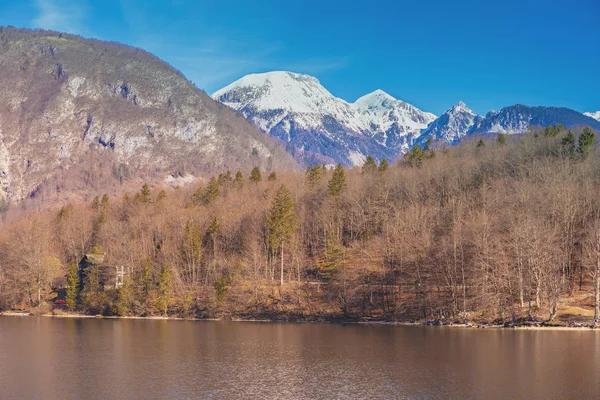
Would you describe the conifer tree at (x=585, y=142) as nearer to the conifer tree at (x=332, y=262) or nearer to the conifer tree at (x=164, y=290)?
the conifer tree at (x=332, y=262)

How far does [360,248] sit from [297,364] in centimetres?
5754

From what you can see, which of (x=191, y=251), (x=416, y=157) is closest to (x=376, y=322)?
(x=191, y=251)

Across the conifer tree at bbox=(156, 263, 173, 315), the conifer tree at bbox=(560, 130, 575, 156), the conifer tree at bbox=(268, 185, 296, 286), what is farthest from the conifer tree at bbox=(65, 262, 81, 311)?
the conifer tree at bbox=(560, 130, 575, 156)

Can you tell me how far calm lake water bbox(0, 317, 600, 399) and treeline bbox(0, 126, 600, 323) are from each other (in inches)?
514

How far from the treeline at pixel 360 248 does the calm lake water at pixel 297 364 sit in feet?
42.8

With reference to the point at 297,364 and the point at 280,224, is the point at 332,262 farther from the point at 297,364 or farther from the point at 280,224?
the point at 297,364

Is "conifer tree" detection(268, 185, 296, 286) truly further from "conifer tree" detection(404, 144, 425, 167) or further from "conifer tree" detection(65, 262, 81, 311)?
"conifer tree" detection(404, 144, 425, 167)

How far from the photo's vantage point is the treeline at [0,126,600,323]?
275 ft

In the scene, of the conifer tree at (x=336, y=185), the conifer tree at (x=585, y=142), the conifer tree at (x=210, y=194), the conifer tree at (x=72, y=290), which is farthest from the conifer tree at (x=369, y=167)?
the conifer tree at (x=72, y=290)

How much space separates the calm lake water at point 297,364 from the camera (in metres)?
41.1

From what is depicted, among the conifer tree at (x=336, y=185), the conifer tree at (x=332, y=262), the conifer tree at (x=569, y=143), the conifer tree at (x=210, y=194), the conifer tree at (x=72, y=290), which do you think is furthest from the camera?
the conifer tree at (x=210, y=194)

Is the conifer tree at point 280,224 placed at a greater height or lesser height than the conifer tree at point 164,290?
greater

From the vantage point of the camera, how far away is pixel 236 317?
93.8m

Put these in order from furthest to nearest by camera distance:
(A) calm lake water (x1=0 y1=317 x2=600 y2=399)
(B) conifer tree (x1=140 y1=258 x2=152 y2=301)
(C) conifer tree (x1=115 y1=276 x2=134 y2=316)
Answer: (B) conifer tree (x1=140 y1=258 x2=152 y2=301)
(C) conifer tree (x1=115 y1=276 x2=134 y2=316)
(A) calm lake water (x1=0 y1=317 x2=600 y2=399)
